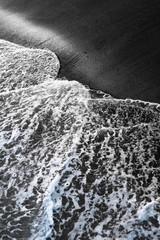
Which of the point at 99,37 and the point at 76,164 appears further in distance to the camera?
the point at 99,37

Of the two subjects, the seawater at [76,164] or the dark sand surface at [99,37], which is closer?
the seawater at [76,164]

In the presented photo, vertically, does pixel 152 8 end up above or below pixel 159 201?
above

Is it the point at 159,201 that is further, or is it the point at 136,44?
the point at 136,44

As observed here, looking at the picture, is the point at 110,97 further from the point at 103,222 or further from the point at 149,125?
the point at 103,222

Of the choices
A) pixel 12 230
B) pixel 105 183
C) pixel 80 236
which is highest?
pixel 105 183

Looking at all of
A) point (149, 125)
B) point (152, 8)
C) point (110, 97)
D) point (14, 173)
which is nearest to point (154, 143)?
point (149, 125)

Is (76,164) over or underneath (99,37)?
underneath
